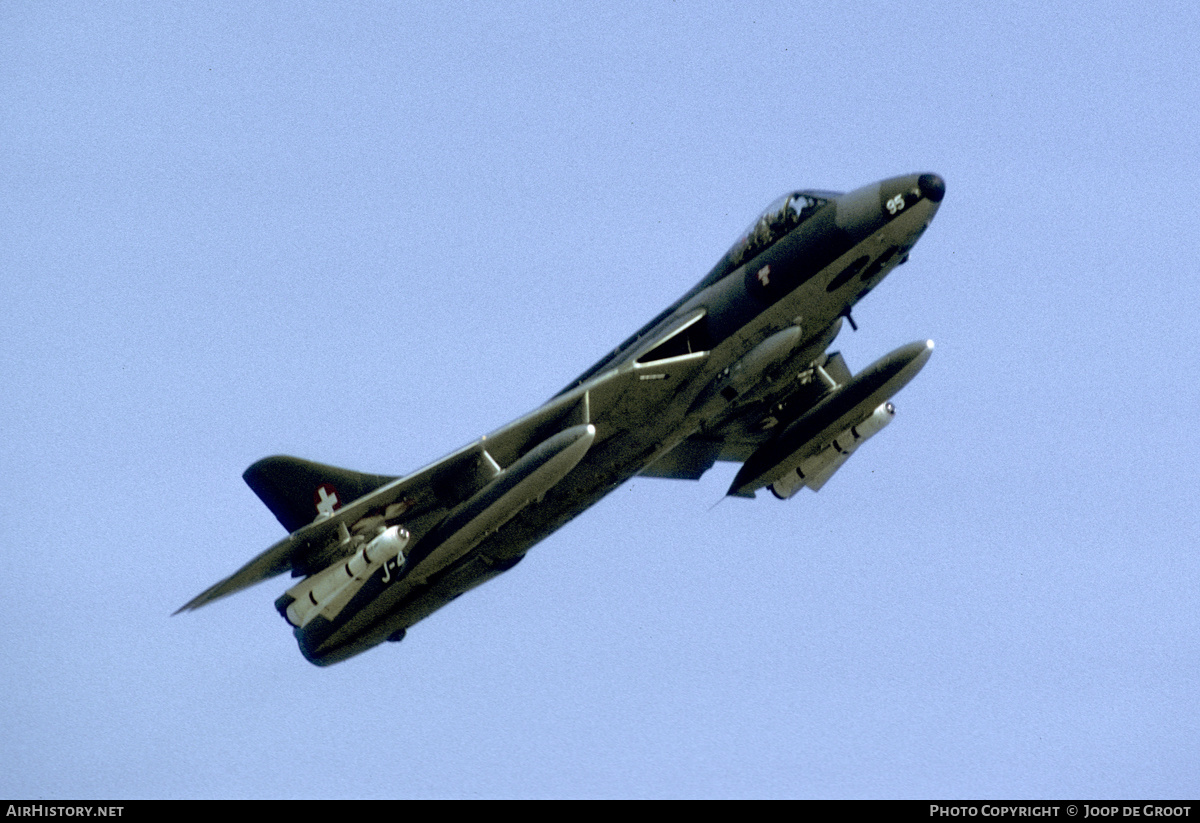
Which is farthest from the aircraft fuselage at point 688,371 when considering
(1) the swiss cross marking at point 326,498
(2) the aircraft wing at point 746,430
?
(1) the swiss cross marking at point 326,498

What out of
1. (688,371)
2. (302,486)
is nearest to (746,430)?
(688,371)

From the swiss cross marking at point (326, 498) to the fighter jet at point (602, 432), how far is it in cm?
3

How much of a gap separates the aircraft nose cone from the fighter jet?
2 cm

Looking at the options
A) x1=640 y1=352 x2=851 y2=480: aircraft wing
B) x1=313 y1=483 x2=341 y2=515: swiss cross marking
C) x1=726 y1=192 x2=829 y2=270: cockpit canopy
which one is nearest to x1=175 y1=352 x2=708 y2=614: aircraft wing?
x1=313 y1=483 x2=341 y2=515: swiss cross marking

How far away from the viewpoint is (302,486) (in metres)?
29.6

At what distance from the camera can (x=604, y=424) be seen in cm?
2812

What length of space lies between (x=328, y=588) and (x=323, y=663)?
2.41 m
